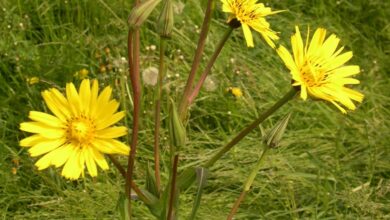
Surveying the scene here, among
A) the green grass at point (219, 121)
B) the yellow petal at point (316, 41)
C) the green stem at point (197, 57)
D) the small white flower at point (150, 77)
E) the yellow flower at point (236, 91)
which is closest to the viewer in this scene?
the green stem at point (197, 57)

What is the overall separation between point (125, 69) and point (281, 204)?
2.59ft

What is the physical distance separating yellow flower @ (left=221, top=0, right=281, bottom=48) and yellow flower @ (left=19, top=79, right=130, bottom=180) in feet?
0.90

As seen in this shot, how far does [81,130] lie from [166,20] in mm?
238

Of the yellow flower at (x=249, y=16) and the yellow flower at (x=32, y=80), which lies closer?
the yellow flower at (x=249, y=16)

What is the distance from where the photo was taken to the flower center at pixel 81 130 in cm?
94

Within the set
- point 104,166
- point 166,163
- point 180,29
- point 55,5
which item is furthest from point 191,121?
point 104,166

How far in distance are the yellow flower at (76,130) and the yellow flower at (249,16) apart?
27 cm

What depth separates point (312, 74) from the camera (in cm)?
96

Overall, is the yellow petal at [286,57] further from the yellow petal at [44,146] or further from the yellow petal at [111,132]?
the yellow petal at [44,146]

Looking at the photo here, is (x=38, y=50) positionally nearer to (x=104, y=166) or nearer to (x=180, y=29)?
(x=180, y=29)

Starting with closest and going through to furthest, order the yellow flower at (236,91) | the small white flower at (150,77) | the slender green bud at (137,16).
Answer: the slender green bud at (137,16) → the small white flower at (150,77) → the yellow flower at (236,91)

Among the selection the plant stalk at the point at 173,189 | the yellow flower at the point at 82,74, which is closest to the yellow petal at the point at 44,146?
the plant stalk at the point at 173,189

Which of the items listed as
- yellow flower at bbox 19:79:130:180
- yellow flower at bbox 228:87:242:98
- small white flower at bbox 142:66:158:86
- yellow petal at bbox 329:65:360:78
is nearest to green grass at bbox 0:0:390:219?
yellow flower at bbox 228:87:242:98

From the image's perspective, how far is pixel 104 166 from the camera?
35.3 inches
